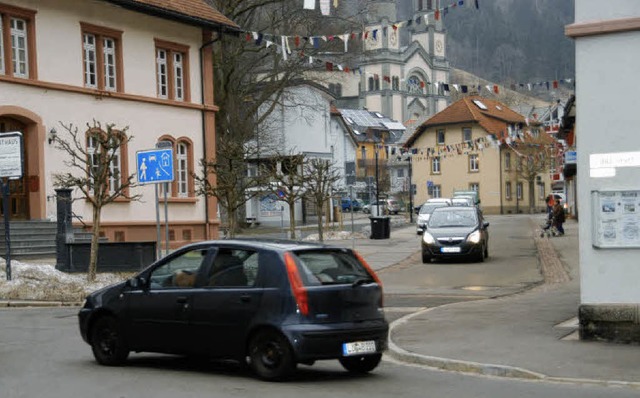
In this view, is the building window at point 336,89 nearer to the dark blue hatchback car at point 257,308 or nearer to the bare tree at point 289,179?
the bare tree at point 289,179

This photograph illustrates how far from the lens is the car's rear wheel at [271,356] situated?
980 centimetres

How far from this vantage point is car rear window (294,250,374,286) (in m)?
10.1

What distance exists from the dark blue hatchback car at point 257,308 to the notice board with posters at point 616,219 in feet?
10.9

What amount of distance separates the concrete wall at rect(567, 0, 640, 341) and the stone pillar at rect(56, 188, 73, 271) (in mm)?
14833

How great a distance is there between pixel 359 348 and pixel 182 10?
2767 centimetres

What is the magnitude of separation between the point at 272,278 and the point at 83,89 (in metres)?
23.6

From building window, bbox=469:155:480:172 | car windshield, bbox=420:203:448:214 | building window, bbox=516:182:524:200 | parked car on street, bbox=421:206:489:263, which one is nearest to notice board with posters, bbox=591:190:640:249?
parked car on street, bbox=421:206:489:263

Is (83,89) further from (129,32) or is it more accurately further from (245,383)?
(245,383)

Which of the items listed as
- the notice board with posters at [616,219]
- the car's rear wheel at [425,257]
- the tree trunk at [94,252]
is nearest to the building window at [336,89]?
the car's rear wheel at [425,257]

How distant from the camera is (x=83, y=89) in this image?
3209cm

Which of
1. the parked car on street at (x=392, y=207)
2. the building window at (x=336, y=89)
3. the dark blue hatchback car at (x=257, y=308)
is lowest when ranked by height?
the parked car on street at (x=392, y=207)

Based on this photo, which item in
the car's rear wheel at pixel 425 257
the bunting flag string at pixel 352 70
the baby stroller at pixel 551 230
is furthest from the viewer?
the baby stroller at pixel 551 230

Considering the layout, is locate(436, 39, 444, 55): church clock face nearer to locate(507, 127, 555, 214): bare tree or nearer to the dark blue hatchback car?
locate(507, 127, 555, 214): bare tree

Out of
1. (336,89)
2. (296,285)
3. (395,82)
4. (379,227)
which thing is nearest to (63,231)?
(296,285)
